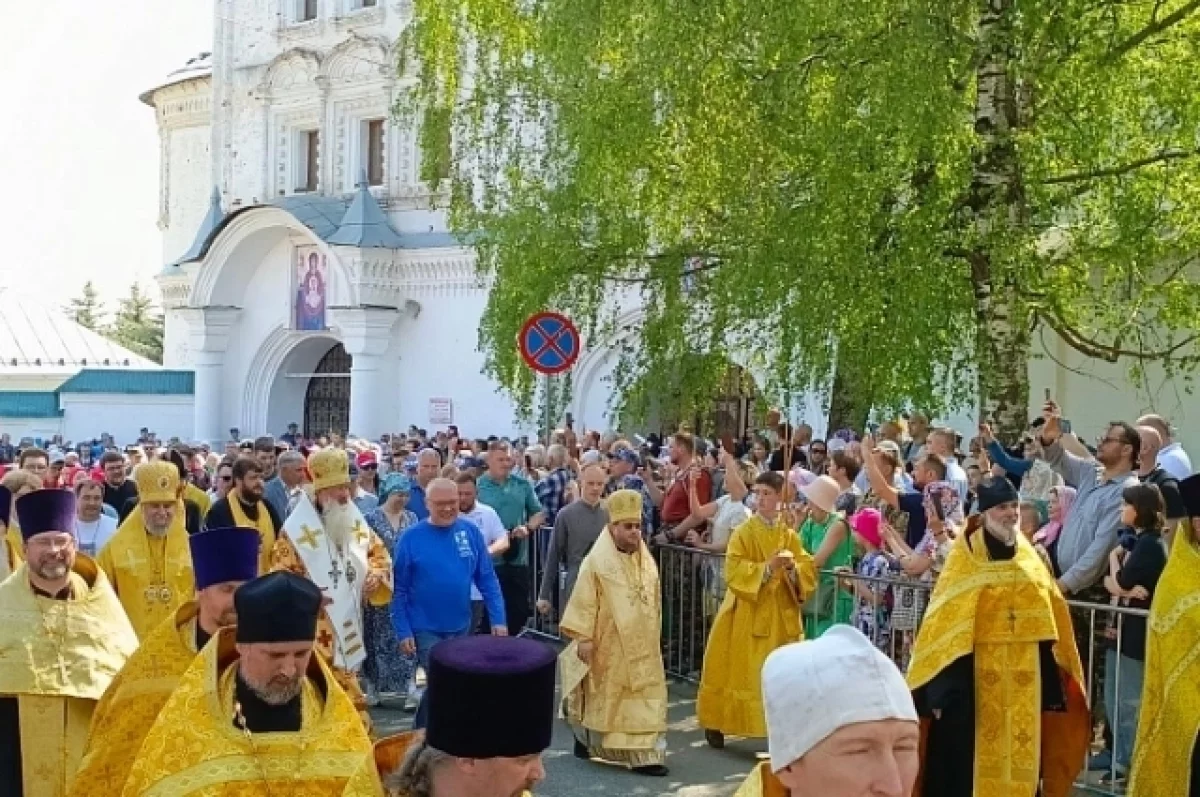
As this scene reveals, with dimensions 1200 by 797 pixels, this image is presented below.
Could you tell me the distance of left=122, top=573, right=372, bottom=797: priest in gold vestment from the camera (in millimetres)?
4816

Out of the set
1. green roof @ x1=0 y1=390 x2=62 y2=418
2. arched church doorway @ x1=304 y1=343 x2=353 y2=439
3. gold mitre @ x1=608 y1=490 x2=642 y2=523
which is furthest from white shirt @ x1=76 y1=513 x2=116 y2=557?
green roof @ x1=0 y1=390 x2=62 y2=418

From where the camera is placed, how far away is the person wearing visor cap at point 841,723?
10.3 ft

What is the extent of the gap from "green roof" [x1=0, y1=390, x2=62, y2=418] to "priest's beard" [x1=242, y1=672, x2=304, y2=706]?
35828mm

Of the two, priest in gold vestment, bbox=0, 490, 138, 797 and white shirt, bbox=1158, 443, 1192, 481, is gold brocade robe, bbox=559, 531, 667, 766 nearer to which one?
white shirt, bbox=1158, 443, 1192, 481

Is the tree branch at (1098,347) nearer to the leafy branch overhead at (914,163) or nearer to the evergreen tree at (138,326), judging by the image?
the leafy branch overhead at (914,163)

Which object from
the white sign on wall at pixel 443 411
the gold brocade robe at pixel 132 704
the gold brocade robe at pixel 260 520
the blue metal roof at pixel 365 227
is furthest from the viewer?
the blue metal roof at pixel 365 227

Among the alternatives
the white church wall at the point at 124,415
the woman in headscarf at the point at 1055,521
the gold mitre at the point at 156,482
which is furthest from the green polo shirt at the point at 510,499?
the white church wall at the point at 124,415

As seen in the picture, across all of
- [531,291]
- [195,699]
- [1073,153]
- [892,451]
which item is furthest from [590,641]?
[531,291]

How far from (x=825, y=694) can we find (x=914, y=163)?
41.0 feet

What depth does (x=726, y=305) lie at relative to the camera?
16891 mm

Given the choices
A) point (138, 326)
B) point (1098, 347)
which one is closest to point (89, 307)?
point (138, 326)

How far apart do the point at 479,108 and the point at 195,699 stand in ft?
68.6

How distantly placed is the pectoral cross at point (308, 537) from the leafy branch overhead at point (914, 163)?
6.11 m

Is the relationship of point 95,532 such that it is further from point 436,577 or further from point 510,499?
point 510,499
